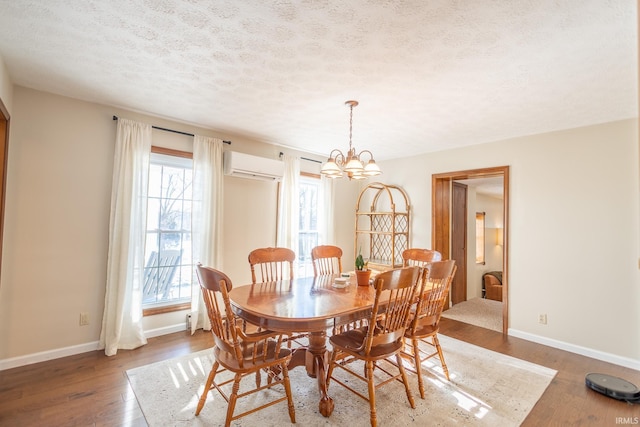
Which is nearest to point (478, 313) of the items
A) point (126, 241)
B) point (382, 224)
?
point (382, 224)

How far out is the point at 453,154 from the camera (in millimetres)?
4414

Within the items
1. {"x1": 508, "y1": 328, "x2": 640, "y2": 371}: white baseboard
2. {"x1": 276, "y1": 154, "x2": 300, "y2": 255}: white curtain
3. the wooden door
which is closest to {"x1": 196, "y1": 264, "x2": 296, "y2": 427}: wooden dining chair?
{"x1": 276, "y1": 154, "x2": 300, "y2": 255}: white curtain

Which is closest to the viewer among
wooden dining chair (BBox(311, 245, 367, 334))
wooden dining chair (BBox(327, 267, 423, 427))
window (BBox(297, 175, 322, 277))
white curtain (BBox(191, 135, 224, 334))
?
wooden dining chair (BBox(327, 267, 423, 427))

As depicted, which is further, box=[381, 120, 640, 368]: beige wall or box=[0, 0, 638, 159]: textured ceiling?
box=[381, 120, 640, 368]: beige wall

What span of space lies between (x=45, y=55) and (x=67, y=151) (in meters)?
1.02

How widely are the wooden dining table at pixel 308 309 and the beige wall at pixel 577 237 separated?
7.96ft

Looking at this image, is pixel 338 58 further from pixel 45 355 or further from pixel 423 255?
pixel 45 355

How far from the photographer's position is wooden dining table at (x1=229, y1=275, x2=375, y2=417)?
1837 millimetres

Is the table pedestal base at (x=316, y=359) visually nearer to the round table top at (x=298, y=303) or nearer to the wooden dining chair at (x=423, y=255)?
the round table top at (x=298, y=303)

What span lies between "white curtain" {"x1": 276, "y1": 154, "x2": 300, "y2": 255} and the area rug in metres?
2.71

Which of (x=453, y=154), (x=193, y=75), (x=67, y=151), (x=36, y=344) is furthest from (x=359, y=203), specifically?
(x=36, y=344)

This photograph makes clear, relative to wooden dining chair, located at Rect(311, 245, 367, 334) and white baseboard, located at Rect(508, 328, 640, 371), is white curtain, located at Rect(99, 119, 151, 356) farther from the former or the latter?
white baseboard, located at Rect(508, 328, 640, 371)

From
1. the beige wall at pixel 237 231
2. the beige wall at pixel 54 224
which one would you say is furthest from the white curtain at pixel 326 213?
the beige wall at pixel 54 224

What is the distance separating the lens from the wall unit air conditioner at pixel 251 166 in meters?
3.78
